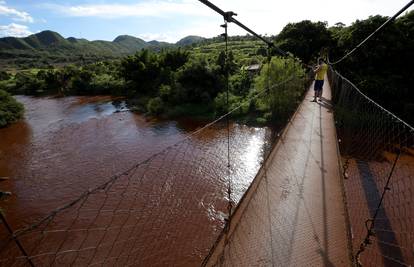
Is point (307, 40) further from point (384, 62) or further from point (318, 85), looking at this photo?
point (318, 85)

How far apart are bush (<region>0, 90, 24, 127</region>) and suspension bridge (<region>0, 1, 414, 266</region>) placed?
38.5ft

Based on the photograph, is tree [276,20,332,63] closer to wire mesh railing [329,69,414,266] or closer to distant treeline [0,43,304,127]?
distant treeline [0,43,304,127]

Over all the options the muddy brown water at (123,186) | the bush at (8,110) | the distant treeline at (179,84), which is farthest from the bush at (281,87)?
the bush at (8,110)

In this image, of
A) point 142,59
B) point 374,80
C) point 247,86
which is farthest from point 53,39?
point 374,80

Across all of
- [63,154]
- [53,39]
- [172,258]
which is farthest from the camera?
[53,39]

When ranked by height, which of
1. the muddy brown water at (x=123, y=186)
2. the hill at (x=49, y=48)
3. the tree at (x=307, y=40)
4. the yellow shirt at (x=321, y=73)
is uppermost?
the hill at (x=49, y=48)

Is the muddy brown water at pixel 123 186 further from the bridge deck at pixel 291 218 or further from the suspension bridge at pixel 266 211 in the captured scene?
the bridge deck at pixel 291 218

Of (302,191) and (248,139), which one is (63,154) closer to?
(248,139)

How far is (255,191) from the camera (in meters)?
2.20

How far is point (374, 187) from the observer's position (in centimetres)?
709

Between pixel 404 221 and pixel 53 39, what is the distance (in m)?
115

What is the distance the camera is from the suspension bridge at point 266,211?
178 centimetres

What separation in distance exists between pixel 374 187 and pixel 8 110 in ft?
64.1

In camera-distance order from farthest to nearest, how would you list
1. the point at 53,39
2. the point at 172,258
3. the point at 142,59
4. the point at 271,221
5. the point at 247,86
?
the point at 53,39 < the point at 142,59 < the point at 247,86 < the point at 172,258 < the point at 271,221
